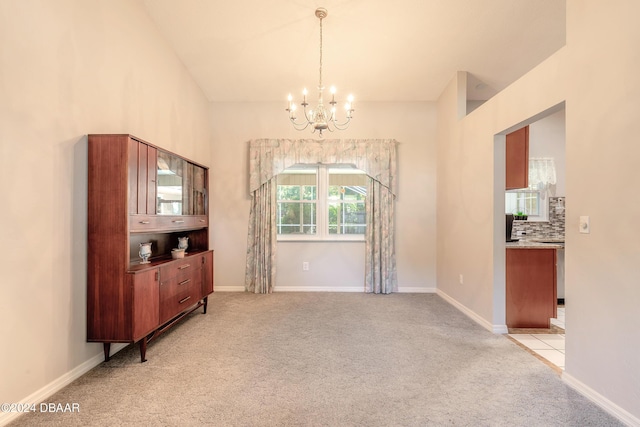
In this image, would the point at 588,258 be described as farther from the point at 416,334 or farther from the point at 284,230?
the point at 284,230

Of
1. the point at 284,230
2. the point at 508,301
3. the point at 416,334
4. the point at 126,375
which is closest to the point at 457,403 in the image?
the point at 416,334

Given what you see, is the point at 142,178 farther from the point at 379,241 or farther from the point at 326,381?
the point at 379,241

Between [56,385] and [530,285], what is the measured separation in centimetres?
420

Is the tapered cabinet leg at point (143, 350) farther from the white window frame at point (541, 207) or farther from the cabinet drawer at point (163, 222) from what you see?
the white window frame at point (541, 207)

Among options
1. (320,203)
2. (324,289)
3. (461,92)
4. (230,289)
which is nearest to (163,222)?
(230,289)

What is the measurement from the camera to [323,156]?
14.6 ft

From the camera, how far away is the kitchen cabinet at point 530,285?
3.03 m

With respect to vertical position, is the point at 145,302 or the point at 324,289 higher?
the point at 145,302

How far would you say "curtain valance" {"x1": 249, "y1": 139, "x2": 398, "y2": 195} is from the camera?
4441 mm

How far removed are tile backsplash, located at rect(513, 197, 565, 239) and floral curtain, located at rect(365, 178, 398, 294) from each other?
1959 millimetres

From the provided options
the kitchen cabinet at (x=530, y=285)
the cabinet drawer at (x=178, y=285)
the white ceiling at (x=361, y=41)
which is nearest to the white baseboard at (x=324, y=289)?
the cabinet drawer at (x=178, y=285)

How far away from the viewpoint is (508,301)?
3.05 m

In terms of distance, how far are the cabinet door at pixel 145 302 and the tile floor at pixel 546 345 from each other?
328 centimetres

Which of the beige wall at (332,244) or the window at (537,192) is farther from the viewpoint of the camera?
the beige wall at (332,244)
